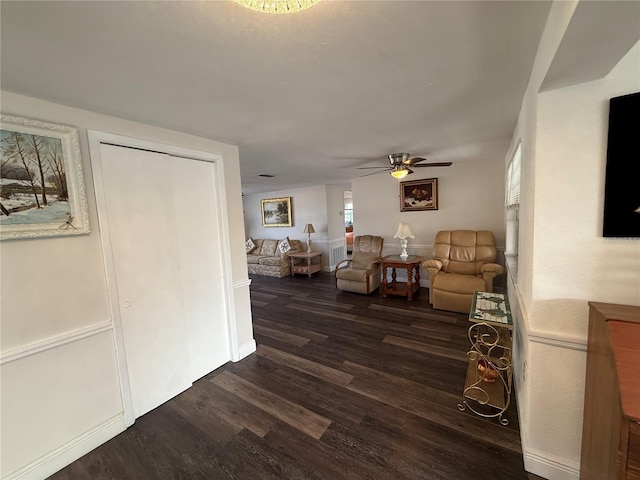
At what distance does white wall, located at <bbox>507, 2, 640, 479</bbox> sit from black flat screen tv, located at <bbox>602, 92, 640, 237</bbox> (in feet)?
0.11

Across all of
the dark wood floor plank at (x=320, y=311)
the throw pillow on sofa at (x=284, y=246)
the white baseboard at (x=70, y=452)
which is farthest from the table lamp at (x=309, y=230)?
the white baseboard at (x=70, y=452)

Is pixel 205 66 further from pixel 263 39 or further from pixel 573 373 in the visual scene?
pixel 573 373

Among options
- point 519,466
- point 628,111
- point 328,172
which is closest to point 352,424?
point 519,466

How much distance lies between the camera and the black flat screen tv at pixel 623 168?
1.11 metres

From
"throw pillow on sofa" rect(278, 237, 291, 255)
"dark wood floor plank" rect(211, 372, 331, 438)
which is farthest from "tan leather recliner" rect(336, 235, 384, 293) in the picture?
"dark wood floor plank" rect(211, 372, 331, 438)

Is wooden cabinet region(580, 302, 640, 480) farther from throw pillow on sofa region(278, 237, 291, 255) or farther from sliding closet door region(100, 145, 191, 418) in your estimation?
throw pillow on sofa region(278, 237, 291, 255)

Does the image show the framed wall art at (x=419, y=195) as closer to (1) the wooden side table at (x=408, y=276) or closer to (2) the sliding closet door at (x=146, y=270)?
(1) the wooden side table at (x=408, y=276)

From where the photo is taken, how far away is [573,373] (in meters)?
1.33

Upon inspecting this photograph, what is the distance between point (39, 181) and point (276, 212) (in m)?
5.58

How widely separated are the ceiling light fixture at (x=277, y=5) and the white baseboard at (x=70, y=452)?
264 centimetres

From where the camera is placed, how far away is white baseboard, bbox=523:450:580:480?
4.45 feet

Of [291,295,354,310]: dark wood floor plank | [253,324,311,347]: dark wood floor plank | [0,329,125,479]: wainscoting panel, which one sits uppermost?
[0,329,125,479]: wainscoting panel

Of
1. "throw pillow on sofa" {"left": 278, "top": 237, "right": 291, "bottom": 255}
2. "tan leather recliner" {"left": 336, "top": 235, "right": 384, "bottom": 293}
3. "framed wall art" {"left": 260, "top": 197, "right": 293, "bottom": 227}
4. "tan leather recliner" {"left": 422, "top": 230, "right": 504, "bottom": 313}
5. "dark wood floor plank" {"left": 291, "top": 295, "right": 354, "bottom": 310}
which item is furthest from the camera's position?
"framed wall art" {"left": 260, "top": 197, "right": 293, "bottom": 227}

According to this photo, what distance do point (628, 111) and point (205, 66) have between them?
198cm
